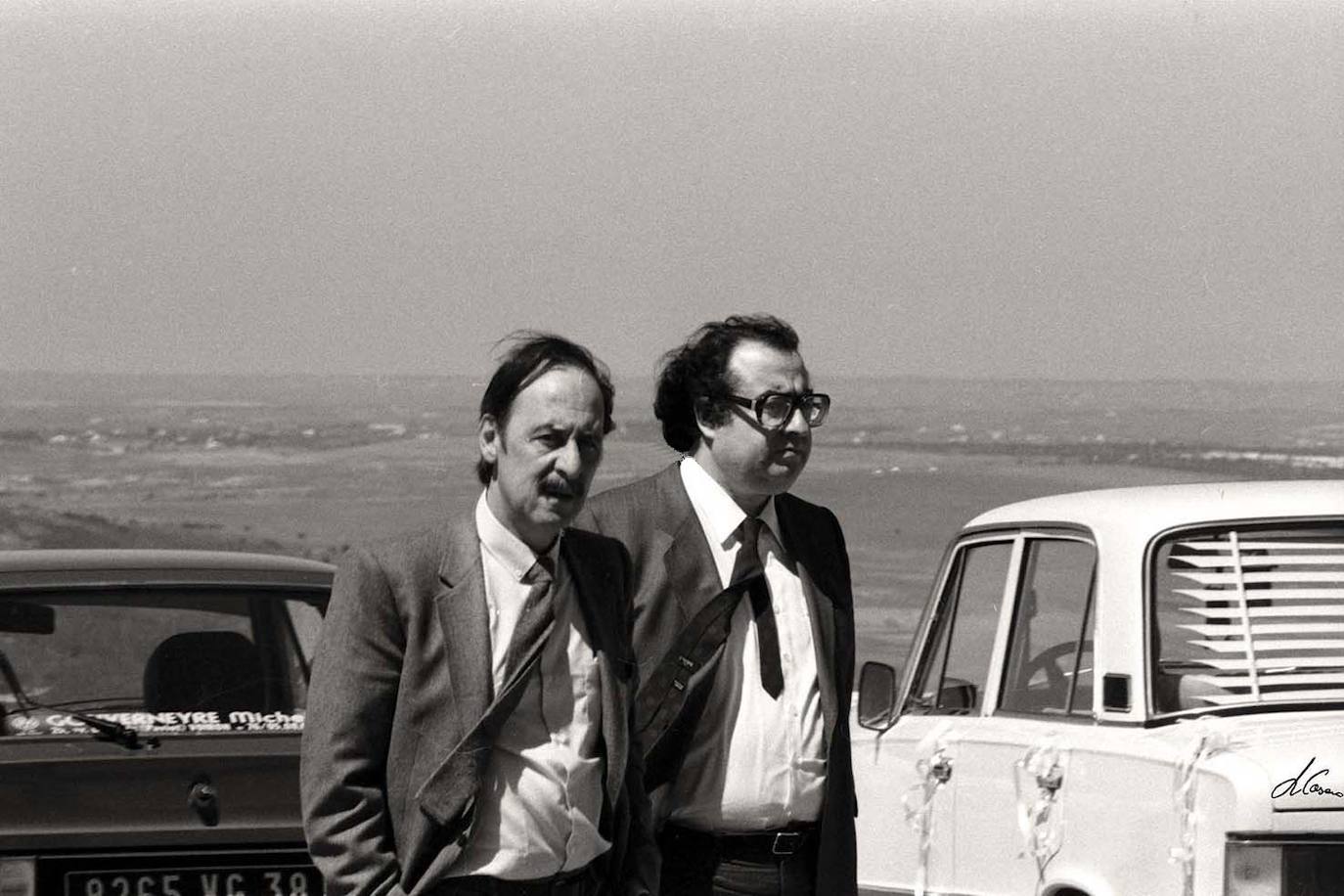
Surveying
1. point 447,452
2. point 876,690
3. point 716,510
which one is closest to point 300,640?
point 876,690

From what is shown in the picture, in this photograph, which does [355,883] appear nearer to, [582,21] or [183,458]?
[183,458]

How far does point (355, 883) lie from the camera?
12.4ft

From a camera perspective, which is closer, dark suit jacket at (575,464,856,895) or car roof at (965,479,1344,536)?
dark suit jacket at (575,464,856,895)

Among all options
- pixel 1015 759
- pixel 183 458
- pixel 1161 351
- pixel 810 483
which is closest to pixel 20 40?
pixel 183 458

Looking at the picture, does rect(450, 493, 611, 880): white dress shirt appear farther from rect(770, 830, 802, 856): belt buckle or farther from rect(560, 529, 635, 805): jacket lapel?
rect(770, 830, 802, 856): belt buckle

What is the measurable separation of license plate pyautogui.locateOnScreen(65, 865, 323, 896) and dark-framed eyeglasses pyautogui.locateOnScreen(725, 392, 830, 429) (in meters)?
1.55

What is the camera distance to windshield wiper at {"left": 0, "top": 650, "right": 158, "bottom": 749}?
5887 mm

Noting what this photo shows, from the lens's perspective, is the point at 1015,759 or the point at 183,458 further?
the point at 183,458

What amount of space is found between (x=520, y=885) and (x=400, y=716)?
311mm

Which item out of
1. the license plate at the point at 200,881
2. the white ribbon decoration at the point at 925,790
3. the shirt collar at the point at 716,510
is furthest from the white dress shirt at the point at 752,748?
the white ribbon decoration at the point at 925,790

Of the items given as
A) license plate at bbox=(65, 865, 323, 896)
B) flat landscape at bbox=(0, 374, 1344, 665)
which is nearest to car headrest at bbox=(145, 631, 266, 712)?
license plate at bbox=(65, 865, 323, 896)

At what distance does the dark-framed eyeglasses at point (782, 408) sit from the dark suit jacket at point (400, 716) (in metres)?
1.14

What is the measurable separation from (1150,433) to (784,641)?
29338mm
